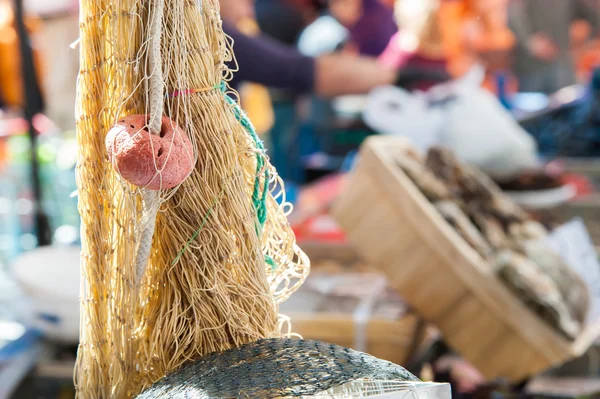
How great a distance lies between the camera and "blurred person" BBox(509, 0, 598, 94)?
420 centimetres

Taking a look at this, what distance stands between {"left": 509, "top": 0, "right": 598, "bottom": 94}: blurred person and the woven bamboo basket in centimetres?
337

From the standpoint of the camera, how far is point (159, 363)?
1.98 feet

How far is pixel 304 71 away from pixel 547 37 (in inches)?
122

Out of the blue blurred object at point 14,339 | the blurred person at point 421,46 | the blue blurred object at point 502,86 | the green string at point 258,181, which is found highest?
the green string at point 258,181

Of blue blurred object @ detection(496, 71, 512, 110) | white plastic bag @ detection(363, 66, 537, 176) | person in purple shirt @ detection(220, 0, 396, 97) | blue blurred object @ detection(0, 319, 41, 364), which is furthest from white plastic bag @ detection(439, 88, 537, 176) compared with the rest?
blue blurred object @ detection(496, 71, 512, 110)

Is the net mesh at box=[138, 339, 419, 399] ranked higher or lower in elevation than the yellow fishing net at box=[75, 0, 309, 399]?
lower

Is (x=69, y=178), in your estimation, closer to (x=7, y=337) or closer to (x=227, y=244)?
(x=7, y=337)

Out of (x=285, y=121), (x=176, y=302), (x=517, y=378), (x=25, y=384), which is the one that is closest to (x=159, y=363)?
(x=176, y=302)

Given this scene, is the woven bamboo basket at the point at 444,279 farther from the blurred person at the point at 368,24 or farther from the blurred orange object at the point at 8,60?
the blurred orange object at the point at 8,60

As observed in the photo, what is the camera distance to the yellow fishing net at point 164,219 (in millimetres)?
559

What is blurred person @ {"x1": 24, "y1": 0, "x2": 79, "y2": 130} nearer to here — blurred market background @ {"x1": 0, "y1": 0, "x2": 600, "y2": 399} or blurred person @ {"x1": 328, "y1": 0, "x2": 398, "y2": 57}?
blurred market background @ {"x1": 0, "y1": 0, "x2": 600, "y2": 399}

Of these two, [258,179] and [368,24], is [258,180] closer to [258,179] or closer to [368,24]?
[258,179]

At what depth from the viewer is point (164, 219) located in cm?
59

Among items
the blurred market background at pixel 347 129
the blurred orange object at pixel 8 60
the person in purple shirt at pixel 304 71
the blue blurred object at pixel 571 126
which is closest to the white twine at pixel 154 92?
the blurred market background at pixel 347 129
